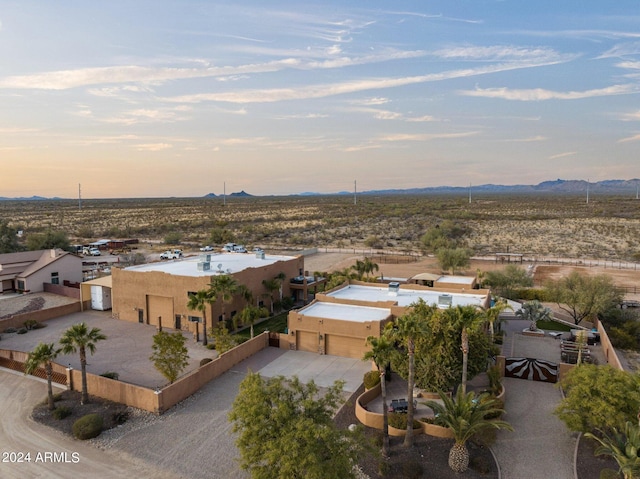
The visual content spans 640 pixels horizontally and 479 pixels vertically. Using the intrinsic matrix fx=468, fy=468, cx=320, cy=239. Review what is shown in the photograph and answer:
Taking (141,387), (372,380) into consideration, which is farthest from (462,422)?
(141,387)

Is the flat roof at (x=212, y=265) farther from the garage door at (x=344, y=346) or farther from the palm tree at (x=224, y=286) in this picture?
the garage door at (x=344, y=346)

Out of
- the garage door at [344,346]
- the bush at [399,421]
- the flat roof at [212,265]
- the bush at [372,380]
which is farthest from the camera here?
the flat roof at [212,265]

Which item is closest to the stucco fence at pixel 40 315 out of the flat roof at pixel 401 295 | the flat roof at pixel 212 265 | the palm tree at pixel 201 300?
the flat roof at pixel 212 265

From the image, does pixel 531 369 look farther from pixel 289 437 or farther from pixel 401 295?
pixel 289 437

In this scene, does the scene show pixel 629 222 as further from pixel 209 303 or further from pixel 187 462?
pixel 187 462

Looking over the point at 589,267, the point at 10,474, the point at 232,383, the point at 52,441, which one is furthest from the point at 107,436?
the point at 589,267

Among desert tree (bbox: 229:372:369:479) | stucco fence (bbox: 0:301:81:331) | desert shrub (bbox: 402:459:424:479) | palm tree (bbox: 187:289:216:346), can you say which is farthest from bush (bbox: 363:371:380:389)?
stucco fence (bbox: 0:301:81:331)
